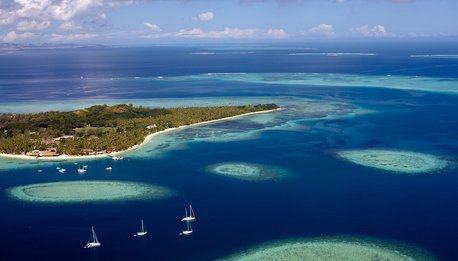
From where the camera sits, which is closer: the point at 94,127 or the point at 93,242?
the point at 93,242

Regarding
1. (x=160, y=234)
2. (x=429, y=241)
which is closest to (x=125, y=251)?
(x=160, y=234)

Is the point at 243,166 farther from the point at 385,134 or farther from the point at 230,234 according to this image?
the point at 385,134

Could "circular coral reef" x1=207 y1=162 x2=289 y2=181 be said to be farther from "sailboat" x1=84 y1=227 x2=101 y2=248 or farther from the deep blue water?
"sailboat" x1=84 y1=227 x2=101 y2=248

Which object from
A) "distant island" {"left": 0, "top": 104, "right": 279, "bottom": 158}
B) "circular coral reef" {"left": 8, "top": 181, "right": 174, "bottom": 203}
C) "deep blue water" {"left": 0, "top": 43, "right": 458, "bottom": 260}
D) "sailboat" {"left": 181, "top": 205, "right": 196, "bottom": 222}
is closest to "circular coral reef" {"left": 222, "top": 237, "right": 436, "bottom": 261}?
"deep blue water" {"left": 0, "top": 43, "right": 458, "bottom": 260}

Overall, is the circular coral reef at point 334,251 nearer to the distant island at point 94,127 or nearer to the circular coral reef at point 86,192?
the circular coral reef at point 86,192

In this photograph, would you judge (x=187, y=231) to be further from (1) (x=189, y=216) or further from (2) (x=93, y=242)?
(2) (x=93, y=242)

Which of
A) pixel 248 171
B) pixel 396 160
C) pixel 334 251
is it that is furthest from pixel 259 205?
pixel 396 160

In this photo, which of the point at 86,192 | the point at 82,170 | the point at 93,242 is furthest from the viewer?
the point at 82,170
